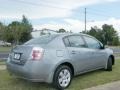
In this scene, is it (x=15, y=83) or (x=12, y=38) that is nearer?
(x=15, y=83)

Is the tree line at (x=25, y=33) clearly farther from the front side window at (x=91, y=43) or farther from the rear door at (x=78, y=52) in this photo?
the rear door at (x=78, y=52)

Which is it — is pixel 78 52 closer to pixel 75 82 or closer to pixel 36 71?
pixel 75 82

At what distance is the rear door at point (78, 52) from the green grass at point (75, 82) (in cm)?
40

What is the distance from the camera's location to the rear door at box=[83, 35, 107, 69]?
26.8 ft

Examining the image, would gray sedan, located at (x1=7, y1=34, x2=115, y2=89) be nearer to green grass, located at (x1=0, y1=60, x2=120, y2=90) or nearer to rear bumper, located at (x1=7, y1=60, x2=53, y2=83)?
rear bumper, located at (x1=7, y1=60, x2=53, y2=83)

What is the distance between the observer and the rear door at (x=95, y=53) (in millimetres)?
8163

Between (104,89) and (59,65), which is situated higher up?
(59,65)

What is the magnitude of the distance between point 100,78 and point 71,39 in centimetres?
161

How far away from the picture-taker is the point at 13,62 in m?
6.96

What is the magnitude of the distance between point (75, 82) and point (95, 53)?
53.3 inches

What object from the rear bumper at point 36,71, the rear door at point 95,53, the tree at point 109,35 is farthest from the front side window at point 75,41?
the tree at point 109,35

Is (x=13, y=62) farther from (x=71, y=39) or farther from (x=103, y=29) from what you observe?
(x=103, y=29)

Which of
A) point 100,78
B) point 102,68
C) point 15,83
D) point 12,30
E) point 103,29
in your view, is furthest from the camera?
point 103,29

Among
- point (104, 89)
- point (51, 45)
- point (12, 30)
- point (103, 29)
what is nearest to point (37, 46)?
point (51, 45)
